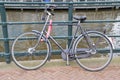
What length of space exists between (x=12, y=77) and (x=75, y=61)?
130 cm

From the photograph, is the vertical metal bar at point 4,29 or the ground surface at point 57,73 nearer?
the ground surface at point 57,73

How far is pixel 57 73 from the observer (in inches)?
175

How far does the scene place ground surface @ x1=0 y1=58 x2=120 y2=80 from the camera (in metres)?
4.28

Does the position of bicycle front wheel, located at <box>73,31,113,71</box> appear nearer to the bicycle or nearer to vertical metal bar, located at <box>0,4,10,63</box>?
the bicycle

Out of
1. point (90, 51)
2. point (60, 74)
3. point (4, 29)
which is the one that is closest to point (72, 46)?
point (90, 51)

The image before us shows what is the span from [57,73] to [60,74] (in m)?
0.07

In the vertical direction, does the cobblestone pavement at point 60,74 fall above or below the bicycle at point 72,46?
below

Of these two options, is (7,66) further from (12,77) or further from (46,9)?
(46,9)

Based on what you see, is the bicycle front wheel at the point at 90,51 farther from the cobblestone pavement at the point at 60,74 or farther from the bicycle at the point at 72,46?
the cobblestone pavement at the point at 60,74

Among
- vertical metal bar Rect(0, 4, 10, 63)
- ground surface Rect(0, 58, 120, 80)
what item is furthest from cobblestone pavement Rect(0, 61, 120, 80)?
vertical metal bar Rect(0, 4, 10, 63)

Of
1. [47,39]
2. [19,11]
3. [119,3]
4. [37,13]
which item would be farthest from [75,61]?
[19,11]

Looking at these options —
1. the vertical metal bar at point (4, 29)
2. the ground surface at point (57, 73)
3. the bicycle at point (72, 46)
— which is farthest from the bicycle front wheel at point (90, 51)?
the vertical metal bar at point (4, 29)

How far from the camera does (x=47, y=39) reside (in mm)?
4449

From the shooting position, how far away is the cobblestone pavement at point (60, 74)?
14.0 ft
